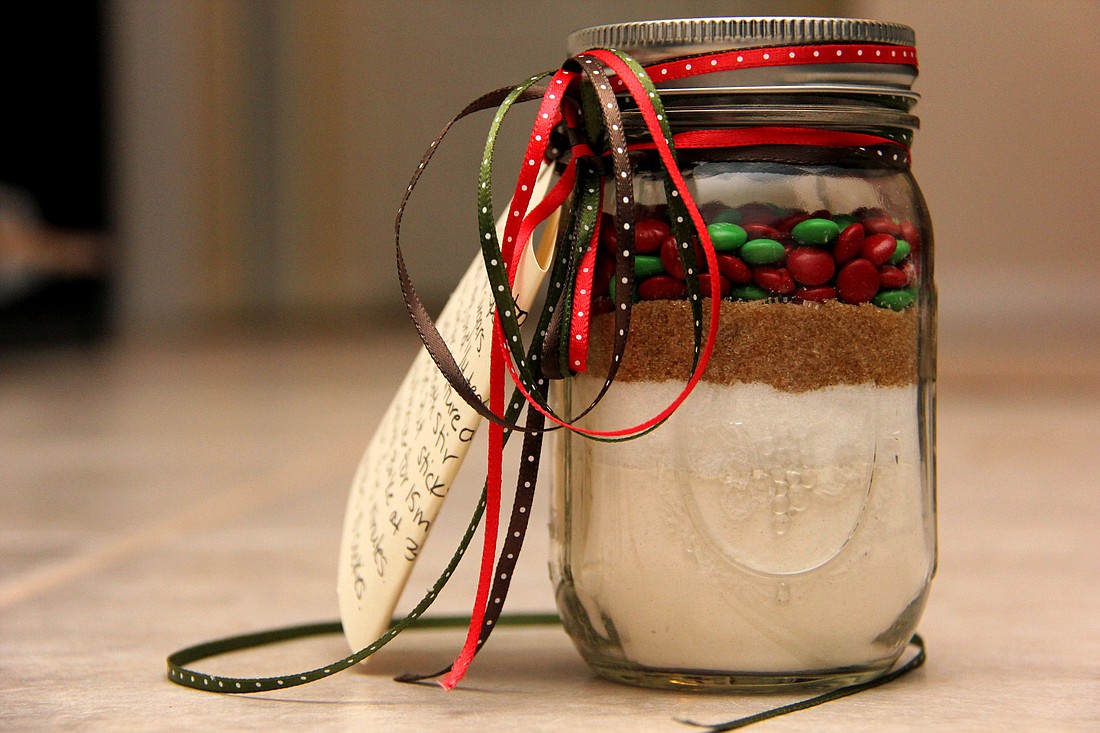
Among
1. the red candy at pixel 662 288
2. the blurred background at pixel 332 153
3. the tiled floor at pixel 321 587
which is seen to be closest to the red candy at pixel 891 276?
the red candy at pixel 662 288

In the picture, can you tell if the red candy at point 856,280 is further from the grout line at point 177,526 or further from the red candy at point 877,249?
the grout line at point 177,526

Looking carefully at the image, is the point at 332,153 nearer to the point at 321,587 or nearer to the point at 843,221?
the point at 321,587

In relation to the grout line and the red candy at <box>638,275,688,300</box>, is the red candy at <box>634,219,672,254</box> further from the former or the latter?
the grout line

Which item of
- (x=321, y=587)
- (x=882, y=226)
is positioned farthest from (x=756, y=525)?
(x=321, y=587)

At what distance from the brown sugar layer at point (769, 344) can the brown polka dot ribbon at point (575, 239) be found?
0.01 metres

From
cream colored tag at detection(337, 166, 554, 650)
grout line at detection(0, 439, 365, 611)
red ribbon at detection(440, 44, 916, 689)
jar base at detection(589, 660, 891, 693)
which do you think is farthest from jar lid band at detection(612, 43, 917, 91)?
grout line at detection(0, 439, 365, 611)

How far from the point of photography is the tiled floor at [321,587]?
28.6 inches

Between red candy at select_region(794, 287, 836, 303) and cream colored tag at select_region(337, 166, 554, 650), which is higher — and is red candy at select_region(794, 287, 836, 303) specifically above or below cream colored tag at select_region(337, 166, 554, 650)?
above

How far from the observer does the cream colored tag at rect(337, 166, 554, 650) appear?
2.53 feet

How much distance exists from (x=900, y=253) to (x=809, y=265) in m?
0.07

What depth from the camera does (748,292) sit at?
71 centimetres

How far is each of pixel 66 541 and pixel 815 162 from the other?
932 mm

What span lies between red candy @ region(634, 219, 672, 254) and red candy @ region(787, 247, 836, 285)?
2.5 inches

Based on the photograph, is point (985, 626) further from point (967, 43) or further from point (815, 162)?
point (967, 43)
